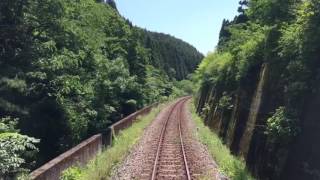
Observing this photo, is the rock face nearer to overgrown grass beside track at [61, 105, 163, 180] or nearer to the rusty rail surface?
overgrown grass beside track at [61, 105, 163, 180]

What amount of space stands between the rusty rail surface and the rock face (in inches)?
237

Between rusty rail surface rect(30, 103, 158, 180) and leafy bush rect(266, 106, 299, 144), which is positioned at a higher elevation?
leafy bush rect(266, 106, 299, 144)

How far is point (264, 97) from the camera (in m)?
18.3

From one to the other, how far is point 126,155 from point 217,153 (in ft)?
13.6

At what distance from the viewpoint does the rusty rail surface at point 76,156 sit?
555 inches

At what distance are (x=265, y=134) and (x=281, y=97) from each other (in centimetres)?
129

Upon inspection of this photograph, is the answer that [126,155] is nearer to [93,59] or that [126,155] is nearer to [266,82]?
[266,82]

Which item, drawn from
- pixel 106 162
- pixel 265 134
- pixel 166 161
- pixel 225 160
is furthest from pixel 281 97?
pixel 106 162

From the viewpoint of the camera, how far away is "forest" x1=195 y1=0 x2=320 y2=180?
43.5 feet

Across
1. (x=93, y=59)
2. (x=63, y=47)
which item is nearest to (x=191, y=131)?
(x=93, y=59)

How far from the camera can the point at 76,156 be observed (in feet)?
59.3

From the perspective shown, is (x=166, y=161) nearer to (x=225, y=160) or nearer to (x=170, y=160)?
(x=170, y=160)

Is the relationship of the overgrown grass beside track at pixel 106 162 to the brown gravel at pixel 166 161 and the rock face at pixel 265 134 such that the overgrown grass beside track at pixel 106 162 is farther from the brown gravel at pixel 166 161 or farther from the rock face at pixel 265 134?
the rock face at pixel 265 134

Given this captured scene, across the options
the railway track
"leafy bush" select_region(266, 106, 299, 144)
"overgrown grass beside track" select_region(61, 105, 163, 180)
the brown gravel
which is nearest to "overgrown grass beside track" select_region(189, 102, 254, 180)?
the brown gravel
